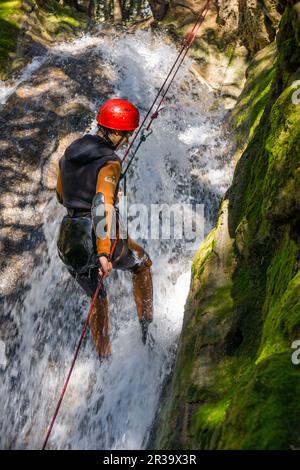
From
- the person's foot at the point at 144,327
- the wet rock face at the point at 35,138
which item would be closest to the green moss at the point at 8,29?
the wet rock face at the point at 35,138

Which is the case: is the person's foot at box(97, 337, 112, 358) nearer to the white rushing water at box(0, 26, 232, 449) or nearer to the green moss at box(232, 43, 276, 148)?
the white rushing water at box(0, 26, 232, 449)

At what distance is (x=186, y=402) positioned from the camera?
407 cm

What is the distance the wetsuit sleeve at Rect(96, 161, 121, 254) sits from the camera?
18.0ft

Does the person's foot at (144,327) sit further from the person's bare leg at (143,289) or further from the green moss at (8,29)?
the green moss at (8,29)

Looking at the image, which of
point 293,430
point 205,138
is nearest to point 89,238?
point 293,430

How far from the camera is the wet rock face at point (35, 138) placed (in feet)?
32.6

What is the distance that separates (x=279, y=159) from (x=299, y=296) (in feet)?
4.76

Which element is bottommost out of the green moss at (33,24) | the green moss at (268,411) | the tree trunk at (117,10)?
the tree trunk at (117,10)

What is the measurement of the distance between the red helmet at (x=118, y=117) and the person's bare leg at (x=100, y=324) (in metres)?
2.12

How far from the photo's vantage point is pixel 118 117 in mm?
5918
